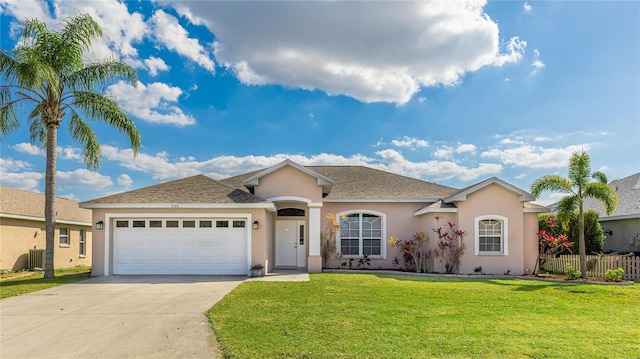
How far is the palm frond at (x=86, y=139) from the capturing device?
54.4 feet

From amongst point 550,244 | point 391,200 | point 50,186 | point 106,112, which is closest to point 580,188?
point 550,244

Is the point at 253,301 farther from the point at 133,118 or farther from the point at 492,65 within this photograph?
the point at 492,65

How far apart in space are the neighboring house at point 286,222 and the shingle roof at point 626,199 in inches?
271

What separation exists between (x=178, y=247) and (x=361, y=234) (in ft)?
26.3

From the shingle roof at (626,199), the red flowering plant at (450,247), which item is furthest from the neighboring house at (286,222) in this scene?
the shingle roof at (626,199)

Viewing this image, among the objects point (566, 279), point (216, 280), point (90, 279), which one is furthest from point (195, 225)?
point (566, 279)

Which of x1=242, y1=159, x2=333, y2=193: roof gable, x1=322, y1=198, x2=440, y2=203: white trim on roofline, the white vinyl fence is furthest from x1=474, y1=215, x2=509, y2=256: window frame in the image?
x1=242, y1=159, x2=333, y2=193: roof gable

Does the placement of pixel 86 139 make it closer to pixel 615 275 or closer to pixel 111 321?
pixel 111 321

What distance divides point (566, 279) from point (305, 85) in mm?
12791

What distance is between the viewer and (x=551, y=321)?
806 centimetres

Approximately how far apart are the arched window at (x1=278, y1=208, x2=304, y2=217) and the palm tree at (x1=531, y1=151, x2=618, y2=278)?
9.84 m

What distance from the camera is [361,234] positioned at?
19141 millimetres

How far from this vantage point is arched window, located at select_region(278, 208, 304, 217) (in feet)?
61.7

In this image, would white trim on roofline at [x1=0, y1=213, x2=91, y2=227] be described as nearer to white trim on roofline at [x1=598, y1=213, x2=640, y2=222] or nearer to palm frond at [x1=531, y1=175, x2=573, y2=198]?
palm frond at [x1=531, y1=175, x2=573, y2=198]
